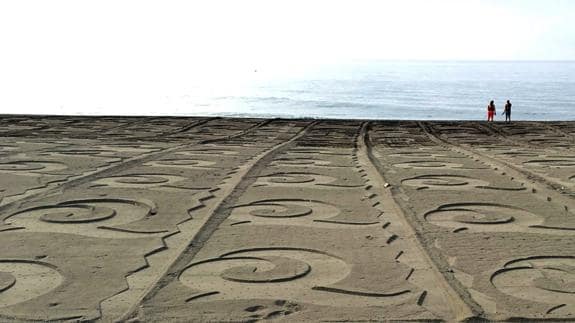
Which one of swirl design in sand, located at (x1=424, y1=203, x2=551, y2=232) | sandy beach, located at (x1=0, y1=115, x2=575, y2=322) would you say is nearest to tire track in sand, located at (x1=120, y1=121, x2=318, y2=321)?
sandy beach, located at (x1=0, y1=115, x2=575, y2=322)

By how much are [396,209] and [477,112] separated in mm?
55293

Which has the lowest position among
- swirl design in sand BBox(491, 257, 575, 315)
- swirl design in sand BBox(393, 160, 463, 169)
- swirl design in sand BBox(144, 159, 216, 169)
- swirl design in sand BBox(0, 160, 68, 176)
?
swirl design in sand BBox(491, 257, 575, 315)

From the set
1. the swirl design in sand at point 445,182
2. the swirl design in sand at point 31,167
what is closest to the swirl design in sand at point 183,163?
the swirl design in sand at point 31,167

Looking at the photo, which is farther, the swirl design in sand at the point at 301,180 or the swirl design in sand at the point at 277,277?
the swirl design in sand at the point at 301,180

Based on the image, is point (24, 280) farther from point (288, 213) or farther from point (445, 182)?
point (445, 182)

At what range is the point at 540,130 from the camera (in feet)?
80.4

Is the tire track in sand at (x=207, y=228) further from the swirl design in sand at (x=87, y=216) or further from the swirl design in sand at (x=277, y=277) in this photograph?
the swirl design in sand at (x=87, y=216)

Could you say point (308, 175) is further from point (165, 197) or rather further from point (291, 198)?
point (165, 197)

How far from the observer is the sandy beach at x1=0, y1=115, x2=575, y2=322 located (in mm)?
5141

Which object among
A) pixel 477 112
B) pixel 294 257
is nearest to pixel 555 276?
pixel 294 257

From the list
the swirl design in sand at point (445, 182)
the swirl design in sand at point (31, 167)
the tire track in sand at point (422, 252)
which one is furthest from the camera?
the swirl design in sand at point (31, 167)

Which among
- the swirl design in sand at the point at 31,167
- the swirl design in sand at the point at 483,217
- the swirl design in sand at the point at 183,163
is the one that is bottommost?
the swirl design in sand at the point at 483,217

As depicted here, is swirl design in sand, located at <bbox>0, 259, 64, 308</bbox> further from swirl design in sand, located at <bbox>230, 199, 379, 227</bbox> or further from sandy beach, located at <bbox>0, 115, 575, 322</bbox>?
swirl design in sand, located at <bbox>230, 199, 379, 227</bbox>

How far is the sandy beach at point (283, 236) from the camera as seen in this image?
Answer: 16.9 ft
